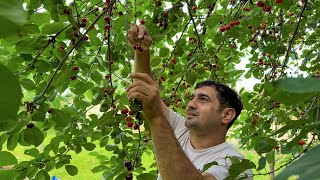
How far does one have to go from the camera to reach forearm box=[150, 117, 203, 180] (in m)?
1.52

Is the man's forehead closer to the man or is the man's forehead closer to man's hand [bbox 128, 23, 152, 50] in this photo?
the man

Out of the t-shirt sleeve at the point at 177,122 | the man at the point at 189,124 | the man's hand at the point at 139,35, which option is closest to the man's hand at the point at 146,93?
the man at the point at 189,124

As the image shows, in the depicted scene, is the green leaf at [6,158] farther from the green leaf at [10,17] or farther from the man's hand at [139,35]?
the green leaf at [10,17]

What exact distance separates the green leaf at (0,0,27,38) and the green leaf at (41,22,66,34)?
1466mm

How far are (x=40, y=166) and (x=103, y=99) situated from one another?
0.40m

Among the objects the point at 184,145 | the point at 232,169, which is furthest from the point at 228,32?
the point at 232,169

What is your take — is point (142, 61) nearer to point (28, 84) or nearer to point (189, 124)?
point (189, 124)

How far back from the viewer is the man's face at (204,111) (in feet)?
6.93

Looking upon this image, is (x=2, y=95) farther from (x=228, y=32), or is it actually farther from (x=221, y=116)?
(x=221, y=116)

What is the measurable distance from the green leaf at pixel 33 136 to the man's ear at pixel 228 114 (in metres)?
1.03

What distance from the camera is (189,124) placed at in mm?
2094

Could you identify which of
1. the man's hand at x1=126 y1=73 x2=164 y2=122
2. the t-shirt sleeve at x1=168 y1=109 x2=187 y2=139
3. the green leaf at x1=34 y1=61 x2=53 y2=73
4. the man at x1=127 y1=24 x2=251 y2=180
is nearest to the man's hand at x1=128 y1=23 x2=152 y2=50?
the man at x1=127 y1=24 x2=251 y2=180

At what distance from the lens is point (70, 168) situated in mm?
2004

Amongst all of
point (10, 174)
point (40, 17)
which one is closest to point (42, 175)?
point (10, 174)
